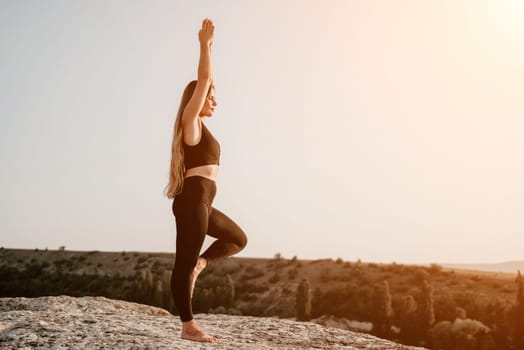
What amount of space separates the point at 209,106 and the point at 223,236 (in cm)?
153

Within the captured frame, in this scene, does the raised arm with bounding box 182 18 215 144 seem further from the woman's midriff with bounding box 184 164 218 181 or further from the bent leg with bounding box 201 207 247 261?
the bent leg with bounding box 201 207 247 261

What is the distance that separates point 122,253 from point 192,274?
86.2 metres

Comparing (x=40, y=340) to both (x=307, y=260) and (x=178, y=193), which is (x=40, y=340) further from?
(x=307, y=260)

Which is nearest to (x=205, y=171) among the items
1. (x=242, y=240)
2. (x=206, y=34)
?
(x=242, y=240)

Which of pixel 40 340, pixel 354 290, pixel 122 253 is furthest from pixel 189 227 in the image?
pixel 122 253

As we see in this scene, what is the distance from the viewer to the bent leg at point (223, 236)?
7.16 meters

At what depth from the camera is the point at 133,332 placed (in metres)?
7.05

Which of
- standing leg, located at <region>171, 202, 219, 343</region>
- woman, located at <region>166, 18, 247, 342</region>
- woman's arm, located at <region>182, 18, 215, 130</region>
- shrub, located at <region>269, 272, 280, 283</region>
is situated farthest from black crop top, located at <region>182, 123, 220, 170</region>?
shrub, located at <region>269, 272, 280, 283</region>

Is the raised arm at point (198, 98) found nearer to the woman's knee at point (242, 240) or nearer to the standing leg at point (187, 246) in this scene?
the standing leg at point (187, 246)

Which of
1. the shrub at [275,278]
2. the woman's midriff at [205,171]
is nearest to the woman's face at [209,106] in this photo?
the woman's midriff at [205,171]

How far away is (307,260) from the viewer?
7625 centimetres

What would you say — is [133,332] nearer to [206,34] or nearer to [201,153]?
[201,153]

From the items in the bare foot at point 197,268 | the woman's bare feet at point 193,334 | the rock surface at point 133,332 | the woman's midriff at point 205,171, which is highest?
the woman's midriff at point 205,171

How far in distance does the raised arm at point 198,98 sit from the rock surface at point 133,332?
2.25m
